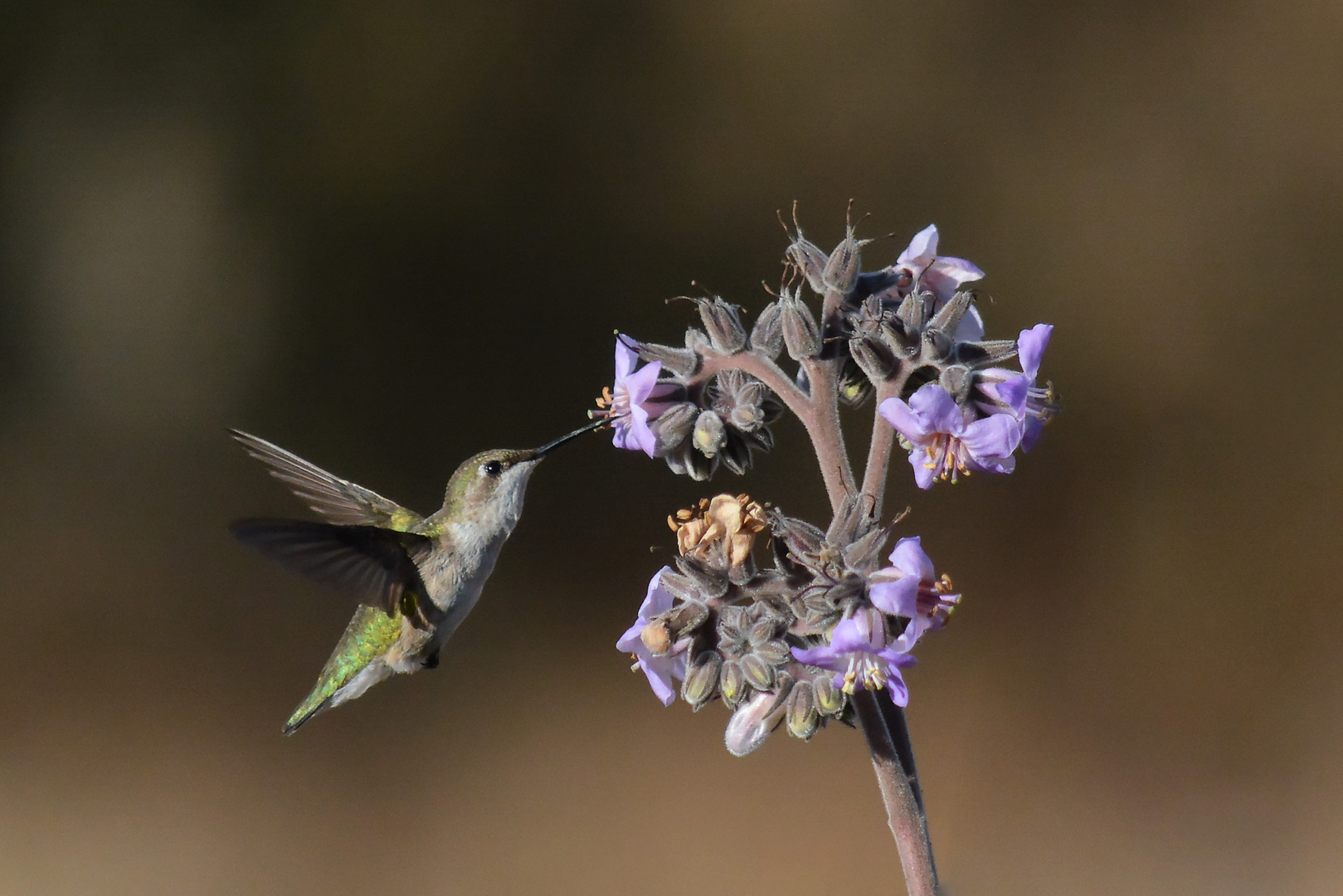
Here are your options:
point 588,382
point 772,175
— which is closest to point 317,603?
point 588,382

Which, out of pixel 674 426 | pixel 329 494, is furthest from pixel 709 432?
pixel 329 494

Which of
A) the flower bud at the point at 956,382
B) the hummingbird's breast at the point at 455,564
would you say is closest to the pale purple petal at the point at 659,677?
the flower bud at the point at 956,382

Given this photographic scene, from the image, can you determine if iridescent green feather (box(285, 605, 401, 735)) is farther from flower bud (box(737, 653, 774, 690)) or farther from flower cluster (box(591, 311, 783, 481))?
flower bud (box(737, 653, 774, 690))

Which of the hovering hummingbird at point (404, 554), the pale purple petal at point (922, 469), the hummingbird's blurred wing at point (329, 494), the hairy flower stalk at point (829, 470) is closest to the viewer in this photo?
the hairy flower stalk at point (829, 470)

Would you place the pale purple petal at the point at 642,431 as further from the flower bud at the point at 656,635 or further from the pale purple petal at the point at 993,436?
the pale purple petal at the point at 993,436

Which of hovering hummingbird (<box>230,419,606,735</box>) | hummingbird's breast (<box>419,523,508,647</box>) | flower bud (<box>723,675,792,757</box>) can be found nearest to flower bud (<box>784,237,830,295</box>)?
hovering hummingbird (<box>230,419,606,735</box>)

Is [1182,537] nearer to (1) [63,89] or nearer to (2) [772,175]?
(2) [772,175]
